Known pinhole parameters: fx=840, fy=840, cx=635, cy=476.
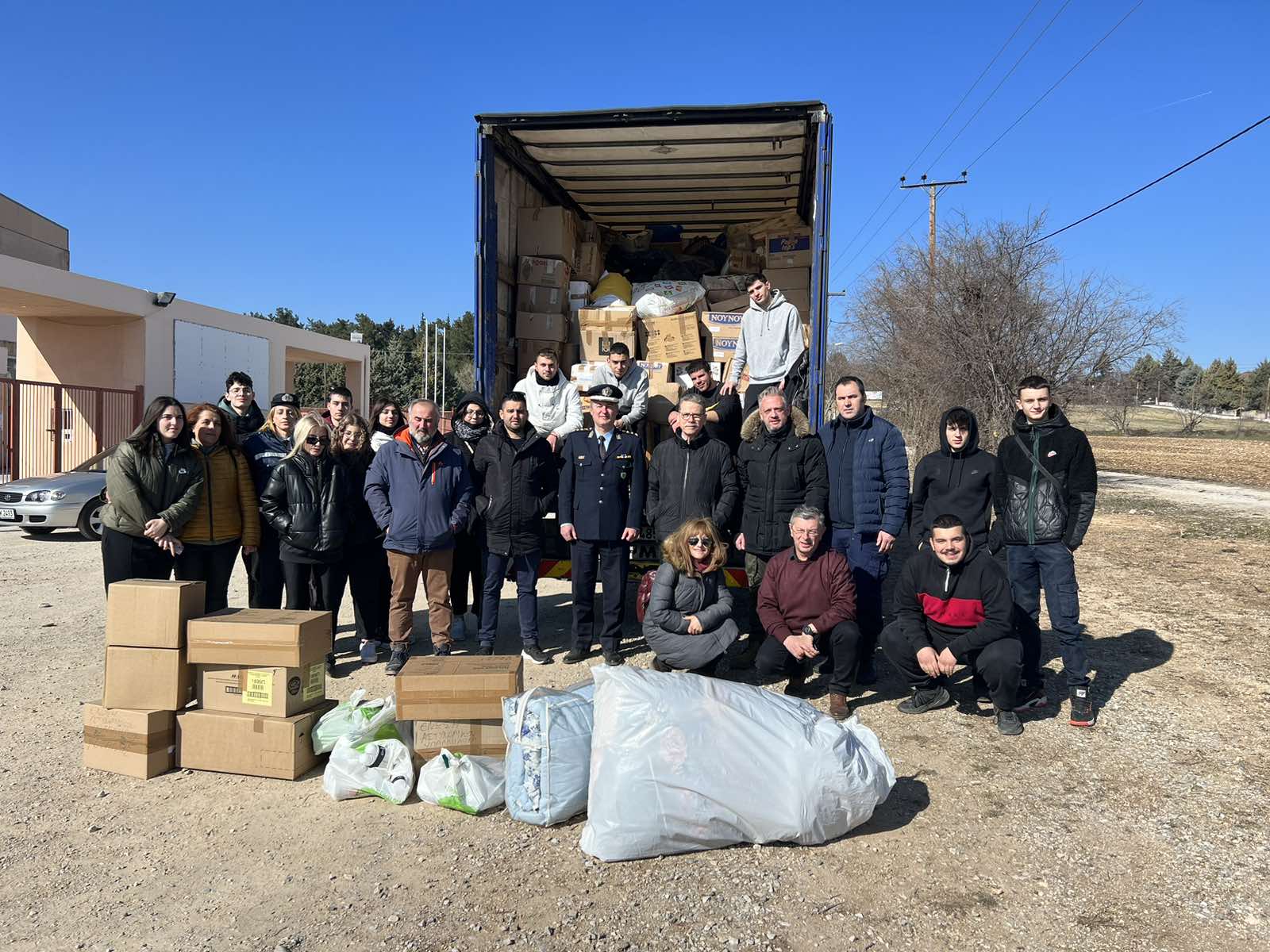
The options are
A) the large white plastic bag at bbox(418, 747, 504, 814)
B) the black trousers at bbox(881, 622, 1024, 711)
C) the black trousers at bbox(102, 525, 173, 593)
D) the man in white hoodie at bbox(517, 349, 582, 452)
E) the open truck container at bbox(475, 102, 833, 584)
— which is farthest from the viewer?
the open truck container at bbox(475, 102, 833, 584)

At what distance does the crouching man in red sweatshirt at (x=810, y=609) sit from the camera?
4.44 metres

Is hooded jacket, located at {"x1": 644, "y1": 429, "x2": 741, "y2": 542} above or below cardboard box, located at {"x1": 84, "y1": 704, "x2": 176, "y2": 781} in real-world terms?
above

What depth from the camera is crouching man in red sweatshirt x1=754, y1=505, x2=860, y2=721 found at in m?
4.44

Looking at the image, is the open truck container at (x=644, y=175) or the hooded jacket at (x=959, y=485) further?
the open truck container at (x=644, y=175)

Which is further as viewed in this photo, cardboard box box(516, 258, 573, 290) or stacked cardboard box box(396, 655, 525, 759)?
cardboard box box(516, 258, 573, 290)

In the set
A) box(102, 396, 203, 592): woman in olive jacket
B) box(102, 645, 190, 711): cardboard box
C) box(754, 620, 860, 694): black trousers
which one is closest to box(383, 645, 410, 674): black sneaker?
box(102, 396, 203, 592): woman in olive jacket

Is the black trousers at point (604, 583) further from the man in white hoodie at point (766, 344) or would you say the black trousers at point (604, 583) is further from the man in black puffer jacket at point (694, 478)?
the man in white hoodie at point (766, 344)

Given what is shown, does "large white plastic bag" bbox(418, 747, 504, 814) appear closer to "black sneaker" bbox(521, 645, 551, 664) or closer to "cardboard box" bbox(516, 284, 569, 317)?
"black sneaker" bbox(521, 645, 551, 664)

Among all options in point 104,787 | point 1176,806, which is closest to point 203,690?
point 104,787

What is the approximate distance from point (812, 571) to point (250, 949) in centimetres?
310

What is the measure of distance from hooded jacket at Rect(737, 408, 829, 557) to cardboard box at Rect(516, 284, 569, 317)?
105 inches

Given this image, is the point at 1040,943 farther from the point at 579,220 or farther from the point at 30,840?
the point at 579,220

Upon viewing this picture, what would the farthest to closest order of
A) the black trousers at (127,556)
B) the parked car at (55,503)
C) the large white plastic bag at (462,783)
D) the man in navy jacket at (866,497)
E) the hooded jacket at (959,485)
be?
1. the parked car at (55,503)
2. the man in navy jacket at (866,497)
3. the hooded jacket at (959,485)
4. the black trousers at (127,556)
5. the large white plastic bag at (462,783)

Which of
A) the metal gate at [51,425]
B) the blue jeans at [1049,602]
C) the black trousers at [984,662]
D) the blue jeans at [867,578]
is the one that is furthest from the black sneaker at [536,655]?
the metal gate at [51,425]
